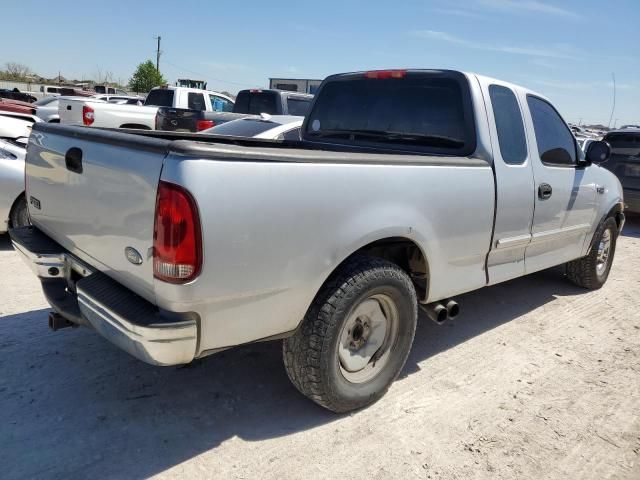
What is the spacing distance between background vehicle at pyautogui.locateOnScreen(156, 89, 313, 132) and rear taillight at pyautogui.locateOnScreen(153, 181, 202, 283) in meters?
8.31

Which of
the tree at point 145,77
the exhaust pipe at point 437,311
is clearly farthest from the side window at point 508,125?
the tree at point 145,77

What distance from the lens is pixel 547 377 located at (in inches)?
147

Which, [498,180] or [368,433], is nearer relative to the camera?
[368,433]

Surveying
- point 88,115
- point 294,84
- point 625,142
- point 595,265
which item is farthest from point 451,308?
point 294,84

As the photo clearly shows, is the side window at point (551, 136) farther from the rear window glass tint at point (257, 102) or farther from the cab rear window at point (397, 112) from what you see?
the rear window glass tint at point (257, 102)

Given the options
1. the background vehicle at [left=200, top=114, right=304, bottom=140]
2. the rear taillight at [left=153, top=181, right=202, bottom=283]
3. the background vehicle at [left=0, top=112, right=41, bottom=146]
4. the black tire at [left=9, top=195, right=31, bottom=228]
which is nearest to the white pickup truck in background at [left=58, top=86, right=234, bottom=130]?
the background vehicle at [left=0, top=112, right=41, bottom=146]

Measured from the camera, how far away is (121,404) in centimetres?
306

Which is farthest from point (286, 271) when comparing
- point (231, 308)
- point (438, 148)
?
point (438, 148)

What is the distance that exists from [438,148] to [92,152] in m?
2.31

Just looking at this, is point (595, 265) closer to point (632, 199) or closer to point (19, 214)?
point (632, 199)

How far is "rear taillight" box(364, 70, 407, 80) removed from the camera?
13.6 feet

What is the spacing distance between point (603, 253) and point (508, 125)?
106 inches

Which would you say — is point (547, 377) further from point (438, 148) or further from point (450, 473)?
point (438, 148)

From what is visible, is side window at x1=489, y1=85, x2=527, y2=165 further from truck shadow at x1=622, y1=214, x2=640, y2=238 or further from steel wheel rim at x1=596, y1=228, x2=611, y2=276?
truck shadow at x1=622, y1=214, x2=640, y2=238
